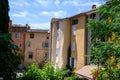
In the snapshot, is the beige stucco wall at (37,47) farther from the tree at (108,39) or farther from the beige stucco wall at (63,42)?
the tree at (108,39)

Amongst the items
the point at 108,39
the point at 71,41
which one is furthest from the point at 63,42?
the point at 108,39

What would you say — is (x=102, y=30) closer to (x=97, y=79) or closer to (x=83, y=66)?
(x=97, y=79)

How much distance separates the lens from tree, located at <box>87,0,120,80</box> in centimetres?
1962

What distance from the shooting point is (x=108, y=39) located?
21750 millimetres

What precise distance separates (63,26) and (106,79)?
32.0 meters

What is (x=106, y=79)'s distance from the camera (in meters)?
21.4

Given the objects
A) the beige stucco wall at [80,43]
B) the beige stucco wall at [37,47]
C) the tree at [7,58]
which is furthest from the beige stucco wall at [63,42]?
the tree at [7,58]

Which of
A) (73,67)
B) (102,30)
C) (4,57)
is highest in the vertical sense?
(102,30)

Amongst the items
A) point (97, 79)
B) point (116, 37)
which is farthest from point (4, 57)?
point (97, 79)

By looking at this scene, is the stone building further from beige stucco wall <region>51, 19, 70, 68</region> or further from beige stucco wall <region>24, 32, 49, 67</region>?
beige stucco wall <region>24, 32, 49, 67</region>

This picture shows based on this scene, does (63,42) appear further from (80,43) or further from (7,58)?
(7,58)

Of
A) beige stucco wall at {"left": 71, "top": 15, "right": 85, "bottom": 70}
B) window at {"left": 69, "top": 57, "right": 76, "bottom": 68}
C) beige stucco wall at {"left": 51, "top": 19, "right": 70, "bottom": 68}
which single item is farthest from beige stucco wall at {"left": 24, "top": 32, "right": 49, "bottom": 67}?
beige stucco wall at {"left": 71, "top": 15, "right": 85, "bottom": 70}

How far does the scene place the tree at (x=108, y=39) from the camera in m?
19.6

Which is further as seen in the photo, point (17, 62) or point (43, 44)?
point (43, 44)
